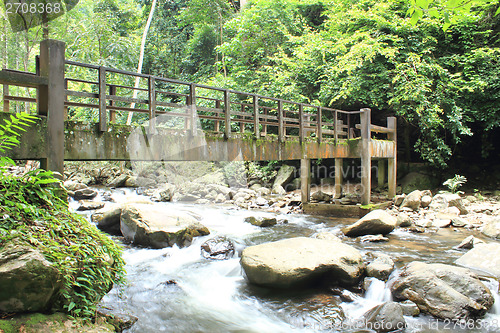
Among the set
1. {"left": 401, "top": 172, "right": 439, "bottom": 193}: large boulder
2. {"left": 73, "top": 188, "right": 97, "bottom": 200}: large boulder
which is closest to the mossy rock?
{"left": 73, "top": 188, "right": 97, "bottom": 200}: large boulder

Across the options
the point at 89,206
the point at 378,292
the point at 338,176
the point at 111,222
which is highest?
the point at 338,176

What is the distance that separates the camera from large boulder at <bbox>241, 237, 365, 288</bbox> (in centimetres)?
550

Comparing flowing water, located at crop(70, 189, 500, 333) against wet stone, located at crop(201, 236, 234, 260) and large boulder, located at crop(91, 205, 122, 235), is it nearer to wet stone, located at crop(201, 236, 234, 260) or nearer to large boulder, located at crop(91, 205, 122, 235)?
wet stone, located at crop(201, 236, 234, 260)

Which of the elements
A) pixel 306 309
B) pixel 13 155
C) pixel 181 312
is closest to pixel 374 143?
pixel 306 309

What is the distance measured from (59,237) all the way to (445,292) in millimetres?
5545

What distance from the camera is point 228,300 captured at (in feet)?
18.6

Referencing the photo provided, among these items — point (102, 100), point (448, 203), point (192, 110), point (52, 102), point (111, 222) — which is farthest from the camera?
point (448, 203)

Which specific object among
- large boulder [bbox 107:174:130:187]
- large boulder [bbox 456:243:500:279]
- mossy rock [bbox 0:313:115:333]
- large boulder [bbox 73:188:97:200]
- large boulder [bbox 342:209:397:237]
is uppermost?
large boulder [bbox 107:174:130:187]

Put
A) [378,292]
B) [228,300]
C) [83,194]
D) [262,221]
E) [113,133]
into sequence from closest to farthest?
[113,133] < [378,292] < [228,300] < [262,221] < [83,194]

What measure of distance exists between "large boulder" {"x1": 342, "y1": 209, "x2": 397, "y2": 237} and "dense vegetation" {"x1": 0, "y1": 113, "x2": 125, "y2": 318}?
263 inches

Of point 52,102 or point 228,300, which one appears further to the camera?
point 228,300

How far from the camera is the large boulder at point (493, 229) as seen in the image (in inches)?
352

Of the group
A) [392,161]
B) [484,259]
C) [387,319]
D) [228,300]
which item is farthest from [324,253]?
[392,161]

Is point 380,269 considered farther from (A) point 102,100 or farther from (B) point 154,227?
(A) point 102,100
